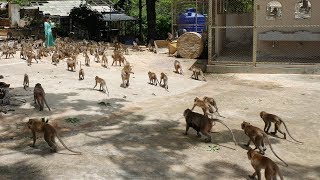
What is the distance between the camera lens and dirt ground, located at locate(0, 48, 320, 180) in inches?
339

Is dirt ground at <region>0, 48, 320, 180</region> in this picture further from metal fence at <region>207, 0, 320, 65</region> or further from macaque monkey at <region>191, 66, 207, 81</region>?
metal fence at <region>207, 0, 320, 65</region>

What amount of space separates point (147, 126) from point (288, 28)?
13962 mm

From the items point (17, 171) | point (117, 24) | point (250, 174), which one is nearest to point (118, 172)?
point (17, 171)

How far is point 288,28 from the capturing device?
23.2m

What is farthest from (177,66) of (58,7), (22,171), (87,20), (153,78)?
(58,7)

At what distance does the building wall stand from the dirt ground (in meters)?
3.54

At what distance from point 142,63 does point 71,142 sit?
13676 millimetres

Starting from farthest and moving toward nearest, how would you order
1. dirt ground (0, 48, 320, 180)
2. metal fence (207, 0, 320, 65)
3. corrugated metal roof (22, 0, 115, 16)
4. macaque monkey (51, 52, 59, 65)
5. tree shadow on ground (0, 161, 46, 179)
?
1. corrugated metal roof (22, 0, 115, 16)
2. metal fence (207, 0, 320, 65)
3. macaque monkey (51, 52, 59, 65)
4. dirt ground (0, 48, 320, 180)
5. tree shadow on ground (0, 161, 46, 179)

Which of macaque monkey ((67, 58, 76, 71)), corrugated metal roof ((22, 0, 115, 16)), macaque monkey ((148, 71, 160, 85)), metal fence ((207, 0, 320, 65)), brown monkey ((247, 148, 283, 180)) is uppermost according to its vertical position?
corrugated metal roof ((22, 0, 115, 16))

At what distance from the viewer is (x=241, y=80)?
19844mm

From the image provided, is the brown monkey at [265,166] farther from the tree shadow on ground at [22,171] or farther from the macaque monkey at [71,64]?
the macaque monkey at [71,64]

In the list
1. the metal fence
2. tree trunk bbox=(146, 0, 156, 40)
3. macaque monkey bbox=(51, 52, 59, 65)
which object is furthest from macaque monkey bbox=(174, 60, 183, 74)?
tree trunk bbox=(146, 0, 156, 40)

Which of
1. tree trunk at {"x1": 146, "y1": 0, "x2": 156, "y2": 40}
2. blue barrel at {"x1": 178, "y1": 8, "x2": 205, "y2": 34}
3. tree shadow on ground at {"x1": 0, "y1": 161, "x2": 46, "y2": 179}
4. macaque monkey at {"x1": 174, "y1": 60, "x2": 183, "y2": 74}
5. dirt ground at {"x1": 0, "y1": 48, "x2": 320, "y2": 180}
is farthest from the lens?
tree trunk at {"x1": 146, "y1": 0, "x2": 156, "y2": 40}

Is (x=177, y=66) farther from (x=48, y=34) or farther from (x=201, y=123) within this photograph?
(x=201, y=123)
